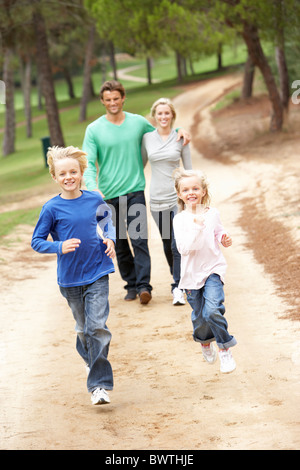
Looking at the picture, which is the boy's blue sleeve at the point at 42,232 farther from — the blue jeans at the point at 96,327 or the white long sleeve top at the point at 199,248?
the white long sleeve top at the point at 199,248

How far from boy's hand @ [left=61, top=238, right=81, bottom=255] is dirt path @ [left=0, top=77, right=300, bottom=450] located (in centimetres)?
128

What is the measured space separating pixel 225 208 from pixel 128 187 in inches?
278

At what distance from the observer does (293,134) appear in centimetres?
2316

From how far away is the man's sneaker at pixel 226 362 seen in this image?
5.62m

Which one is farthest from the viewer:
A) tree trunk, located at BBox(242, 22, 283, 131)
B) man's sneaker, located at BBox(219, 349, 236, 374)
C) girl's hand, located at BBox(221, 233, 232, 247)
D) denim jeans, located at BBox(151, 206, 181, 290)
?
tree trunk, located at BBox(242, 22, 283, 131)

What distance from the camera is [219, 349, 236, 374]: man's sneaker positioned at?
5.62 metres

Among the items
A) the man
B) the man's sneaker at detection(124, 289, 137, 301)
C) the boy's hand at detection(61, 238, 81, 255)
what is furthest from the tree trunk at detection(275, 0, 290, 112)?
the boy's hand at detection(61, 238, 81, 255)

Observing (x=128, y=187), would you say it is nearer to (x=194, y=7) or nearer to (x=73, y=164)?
(x=73, y=164)

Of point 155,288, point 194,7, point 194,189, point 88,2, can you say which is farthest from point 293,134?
point 194,189

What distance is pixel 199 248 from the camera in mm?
5645

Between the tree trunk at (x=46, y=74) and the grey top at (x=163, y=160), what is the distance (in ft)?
60.0

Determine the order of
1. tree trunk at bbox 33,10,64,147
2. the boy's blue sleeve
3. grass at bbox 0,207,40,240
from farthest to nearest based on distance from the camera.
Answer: tree trunk at bbox 33,10,64,147 < grass at bbox 0,207,40,240 < the boy's blue sleeve

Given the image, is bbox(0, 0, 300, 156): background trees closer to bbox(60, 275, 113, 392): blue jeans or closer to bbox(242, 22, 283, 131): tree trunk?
bbox(242, 22, 283, 131): tree trunk
